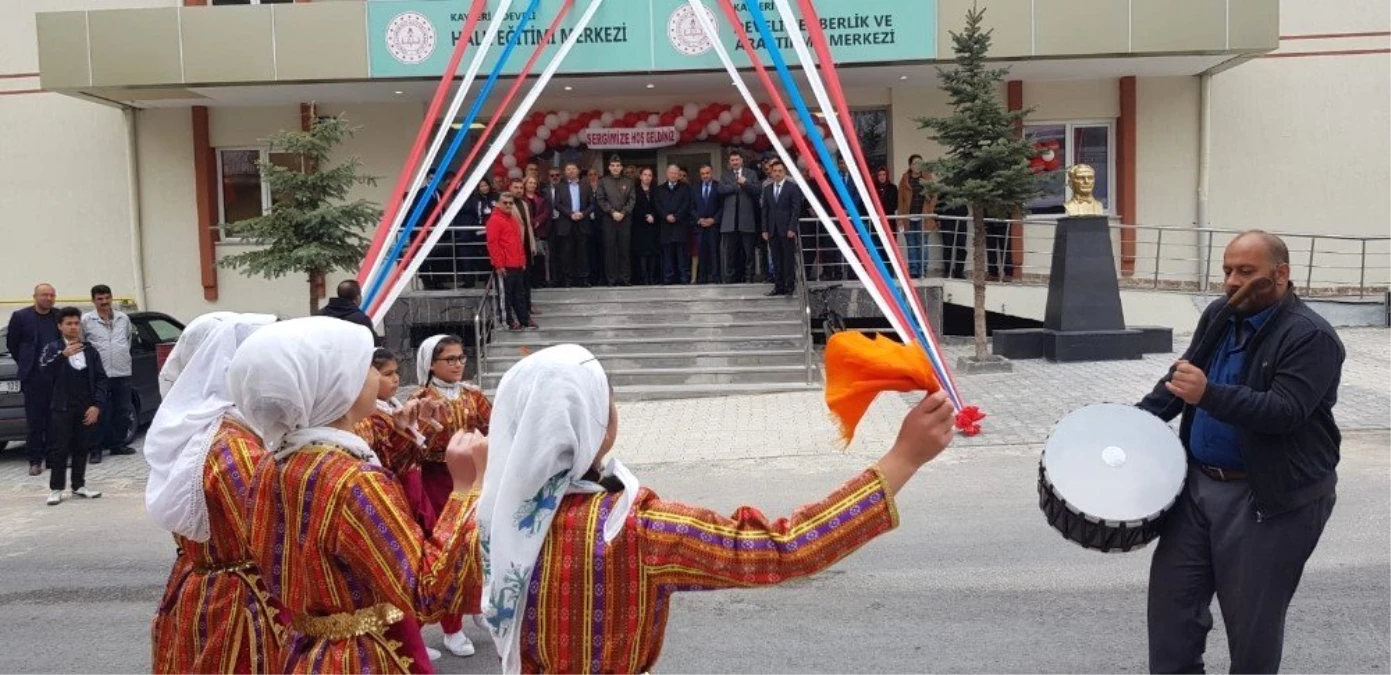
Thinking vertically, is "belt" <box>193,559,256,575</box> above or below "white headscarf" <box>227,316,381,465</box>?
below

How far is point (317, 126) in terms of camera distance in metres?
15.3

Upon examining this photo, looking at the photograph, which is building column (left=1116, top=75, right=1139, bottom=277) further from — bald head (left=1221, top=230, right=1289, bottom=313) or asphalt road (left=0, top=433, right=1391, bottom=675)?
bald head (left=1221, top=230, right=1289, bottom=313)

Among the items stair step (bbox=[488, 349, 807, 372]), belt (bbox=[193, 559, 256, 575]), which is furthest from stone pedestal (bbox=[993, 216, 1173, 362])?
belt (bbox=[193, 559, 256, 575])

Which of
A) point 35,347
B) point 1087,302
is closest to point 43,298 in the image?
point 35,347

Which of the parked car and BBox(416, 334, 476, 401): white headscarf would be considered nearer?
BBox(416, 334, 476, 401): white headscarf

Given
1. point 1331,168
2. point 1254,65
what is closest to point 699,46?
point 1254,65


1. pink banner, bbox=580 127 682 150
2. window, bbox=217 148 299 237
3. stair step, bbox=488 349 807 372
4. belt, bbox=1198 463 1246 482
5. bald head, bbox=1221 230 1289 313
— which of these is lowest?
stair step, bbox=488 349 807 372

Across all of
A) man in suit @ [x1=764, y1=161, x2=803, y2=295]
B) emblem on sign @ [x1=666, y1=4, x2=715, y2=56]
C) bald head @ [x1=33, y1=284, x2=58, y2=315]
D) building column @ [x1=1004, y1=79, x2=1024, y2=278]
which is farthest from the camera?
building column @ [x1=1004, y1=79, x2=1024, y2=278]

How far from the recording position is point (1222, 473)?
4.27 meters

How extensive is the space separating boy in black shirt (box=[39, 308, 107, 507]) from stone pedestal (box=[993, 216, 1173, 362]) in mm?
10425

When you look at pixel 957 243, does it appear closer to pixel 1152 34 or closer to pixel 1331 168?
Result: pixel 1152 34

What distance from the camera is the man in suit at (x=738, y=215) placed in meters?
16.6

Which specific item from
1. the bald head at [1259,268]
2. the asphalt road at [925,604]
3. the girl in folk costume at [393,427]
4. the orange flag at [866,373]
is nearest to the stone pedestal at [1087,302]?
the asphalt road at [925,604]

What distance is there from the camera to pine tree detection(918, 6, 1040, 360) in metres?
14.6
